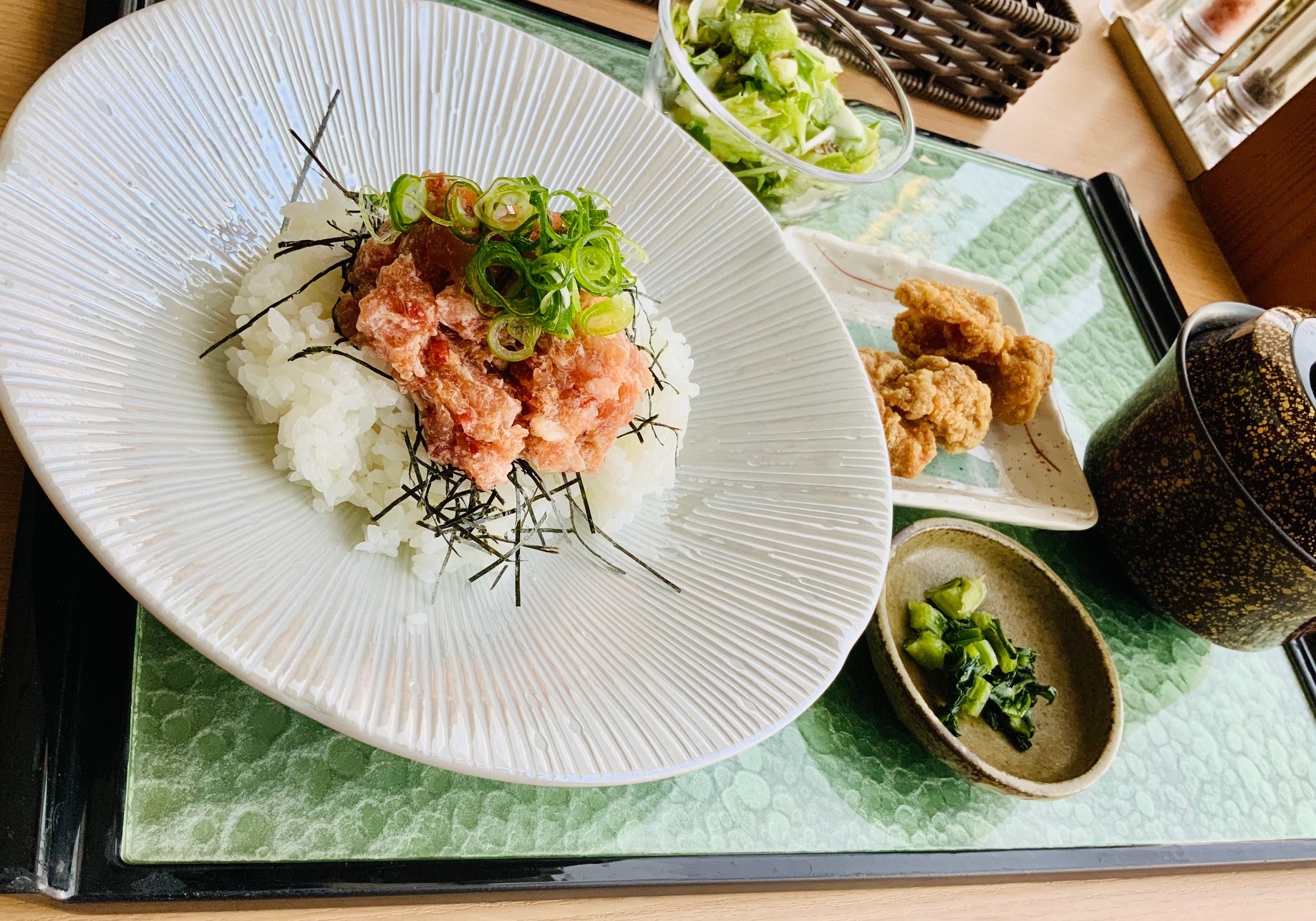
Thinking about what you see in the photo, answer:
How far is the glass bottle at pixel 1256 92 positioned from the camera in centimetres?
381

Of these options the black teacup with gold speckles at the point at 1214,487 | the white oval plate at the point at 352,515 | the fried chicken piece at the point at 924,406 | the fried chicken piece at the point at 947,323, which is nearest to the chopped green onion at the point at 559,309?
the white oval plate at the point at 352,515

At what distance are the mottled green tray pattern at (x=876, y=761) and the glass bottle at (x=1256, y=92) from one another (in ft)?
4.54

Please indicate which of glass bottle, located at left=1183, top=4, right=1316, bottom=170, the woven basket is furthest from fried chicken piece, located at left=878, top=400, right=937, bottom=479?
glass bottle, located at left=1183, top=4, right=1316, bottom=170

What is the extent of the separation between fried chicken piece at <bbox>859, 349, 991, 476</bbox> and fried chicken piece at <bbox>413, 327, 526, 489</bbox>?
3.21 ft

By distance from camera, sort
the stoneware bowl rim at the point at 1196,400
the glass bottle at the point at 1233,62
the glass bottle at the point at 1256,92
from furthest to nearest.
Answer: the glass bottle at the point at 1233,62, the glass bottle at the point at 1256,92, the stoneware bowl rim at the point at 1196,400

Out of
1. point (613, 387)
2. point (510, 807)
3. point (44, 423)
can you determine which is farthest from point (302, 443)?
point (510, 807)

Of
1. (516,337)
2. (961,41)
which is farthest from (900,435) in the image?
(961,41)

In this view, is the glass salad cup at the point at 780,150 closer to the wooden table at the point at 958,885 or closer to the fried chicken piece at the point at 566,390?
the wooden table at the point at 958,885

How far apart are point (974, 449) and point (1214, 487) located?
0.53 m

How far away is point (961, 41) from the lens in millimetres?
2814

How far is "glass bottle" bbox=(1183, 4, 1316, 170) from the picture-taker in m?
3.81

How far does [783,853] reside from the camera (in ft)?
4.84

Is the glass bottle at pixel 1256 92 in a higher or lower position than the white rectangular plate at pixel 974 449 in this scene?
higher

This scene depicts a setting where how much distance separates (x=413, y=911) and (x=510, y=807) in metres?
0.19
